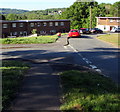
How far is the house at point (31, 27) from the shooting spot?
2242 inches

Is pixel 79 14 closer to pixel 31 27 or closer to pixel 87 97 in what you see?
pixel 31 27

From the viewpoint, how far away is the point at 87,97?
658 cm

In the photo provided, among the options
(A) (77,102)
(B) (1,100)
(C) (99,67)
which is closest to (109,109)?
(A) (77,102)

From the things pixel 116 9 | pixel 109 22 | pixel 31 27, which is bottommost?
pixel 31 27

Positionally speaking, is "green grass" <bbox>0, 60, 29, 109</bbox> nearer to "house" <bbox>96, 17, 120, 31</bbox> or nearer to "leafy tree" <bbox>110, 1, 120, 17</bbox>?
Result: "house" <bbox>96, 17, 120, 31</bbox>

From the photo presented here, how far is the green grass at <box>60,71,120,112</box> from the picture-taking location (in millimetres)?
5766

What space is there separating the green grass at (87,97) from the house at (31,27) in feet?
155

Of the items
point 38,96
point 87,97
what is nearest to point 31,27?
point 38,96

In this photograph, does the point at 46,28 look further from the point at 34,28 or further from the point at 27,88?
the point at 27,88

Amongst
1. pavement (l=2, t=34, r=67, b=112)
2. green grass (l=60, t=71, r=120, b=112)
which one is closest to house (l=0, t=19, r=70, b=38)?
pavement (l=2, t=34, r=67, b=112)

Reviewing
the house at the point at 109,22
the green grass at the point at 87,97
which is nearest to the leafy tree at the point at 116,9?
the house at the point at 109,22

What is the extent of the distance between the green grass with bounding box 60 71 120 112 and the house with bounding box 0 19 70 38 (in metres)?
47.2

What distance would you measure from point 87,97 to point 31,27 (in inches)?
2200

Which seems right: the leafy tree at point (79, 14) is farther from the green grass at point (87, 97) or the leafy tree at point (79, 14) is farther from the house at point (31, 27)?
the green grass at point (87, 97)
